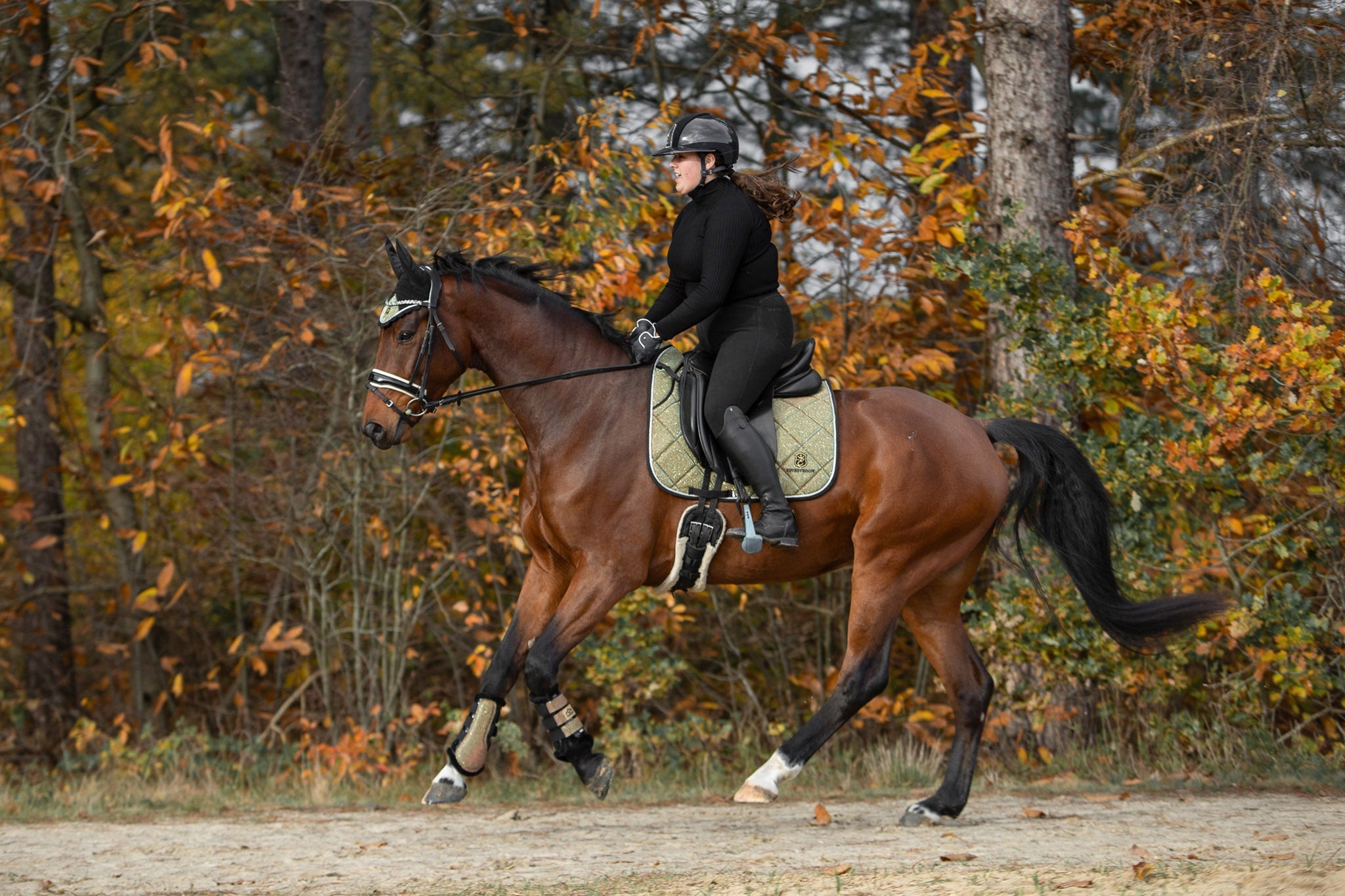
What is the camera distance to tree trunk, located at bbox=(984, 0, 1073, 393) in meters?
8.31

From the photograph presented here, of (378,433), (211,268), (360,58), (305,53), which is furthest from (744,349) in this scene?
(360,58)

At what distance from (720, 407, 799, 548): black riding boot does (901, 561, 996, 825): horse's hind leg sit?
→ 101 centimetres

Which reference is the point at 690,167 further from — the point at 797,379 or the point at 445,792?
the point at 445,792

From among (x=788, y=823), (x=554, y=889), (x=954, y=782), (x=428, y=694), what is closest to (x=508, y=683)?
(x=554, y=889)

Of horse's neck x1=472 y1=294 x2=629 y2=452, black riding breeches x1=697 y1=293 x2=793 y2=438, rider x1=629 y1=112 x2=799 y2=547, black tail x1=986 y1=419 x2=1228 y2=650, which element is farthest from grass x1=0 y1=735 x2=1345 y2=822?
black riding breeches x1=697 y1=293 x2=793 y2=438

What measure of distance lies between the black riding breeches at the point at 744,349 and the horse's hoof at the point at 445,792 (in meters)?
2.05

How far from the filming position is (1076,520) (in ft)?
20.7

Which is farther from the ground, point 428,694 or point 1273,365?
point 1273,365

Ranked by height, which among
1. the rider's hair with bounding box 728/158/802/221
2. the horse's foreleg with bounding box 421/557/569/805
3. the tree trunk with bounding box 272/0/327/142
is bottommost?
the horse's foreleg with bounding box 421/557/569/805

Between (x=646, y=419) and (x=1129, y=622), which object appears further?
(x=1129, y=622)

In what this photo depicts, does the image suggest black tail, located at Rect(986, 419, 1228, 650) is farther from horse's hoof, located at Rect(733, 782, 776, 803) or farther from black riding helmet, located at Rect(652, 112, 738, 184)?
black riding helmet, located at Rect(652, 112, 738, 184)

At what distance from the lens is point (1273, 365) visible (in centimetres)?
669

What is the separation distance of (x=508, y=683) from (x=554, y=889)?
128 cm

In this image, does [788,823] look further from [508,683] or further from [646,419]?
[646,419]
